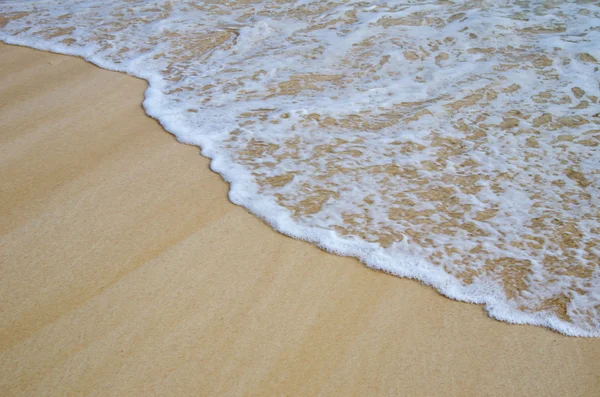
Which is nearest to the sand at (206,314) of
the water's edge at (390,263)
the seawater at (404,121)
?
the water's edge at (390,263)

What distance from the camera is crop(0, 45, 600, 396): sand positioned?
75.4 inches

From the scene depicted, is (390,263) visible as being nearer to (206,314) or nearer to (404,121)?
(206,314)

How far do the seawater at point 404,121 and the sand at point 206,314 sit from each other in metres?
0.16

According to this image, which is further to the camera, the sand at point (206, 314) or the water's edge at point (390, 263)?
the water's edge at point (390, 263)

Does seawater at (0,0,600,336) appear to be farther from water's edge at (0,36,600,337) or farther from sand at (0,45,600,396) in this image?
sand at (0,45,600,396)

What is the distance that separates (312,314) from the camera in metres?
2.18

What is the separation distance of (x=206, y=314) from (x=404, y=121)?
1.97 m

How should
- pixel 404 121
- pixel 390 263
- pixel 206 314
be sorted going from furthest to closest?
1. pixel 404 121
2. pixel 390 263
3. pixel 206 314

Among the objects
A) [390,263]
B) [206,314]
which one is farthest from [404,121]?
[206,314]

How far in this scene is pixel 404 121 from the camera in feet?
11.5

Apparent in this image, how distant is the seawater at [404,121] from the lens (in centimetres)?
247

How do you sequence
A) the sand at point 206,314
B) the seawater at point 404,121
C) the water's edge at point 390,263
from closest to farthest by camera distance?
the sand at point 206,314
the water's edge at point 390,263
the seawater at point 404,121

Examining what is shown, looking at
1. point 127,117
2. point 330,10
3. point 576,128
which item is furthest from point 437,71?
point 127,117

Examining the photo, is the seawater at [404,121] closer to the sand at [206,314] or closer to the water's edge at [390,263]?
the water's edge at [390,263]
